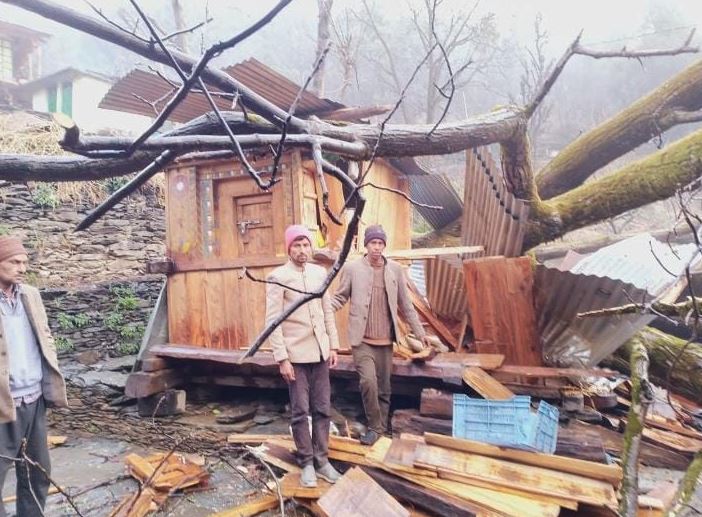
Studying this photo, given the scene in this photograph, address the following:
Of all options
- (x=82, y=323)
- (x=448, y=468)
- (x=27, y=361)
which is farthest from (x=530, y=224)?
(x=82, y=323)

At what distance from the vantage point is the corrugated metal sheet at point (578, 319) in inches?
190

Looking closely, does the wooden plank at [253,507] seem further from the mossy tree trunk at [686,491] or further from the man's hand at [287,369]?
the mossy tree trunk at [686,491]

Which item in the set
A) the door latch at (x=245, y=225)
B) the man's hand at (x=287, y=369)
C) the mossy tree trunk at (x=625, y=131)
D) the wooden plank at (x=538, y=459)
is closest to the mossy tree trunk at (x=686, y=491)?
the wooden plank at (x=538, y=459)

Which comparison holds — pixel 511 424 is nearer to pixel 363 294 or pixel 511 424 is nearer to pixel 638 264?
pixel 363 294

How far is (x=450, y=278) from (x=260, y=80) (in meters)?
3.40

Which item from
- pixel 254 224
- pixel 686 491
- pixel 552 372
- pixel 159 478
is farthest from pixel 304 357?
pixel 254 224

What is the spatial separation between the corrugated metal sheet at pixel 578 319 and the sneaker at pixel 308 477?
2.80m

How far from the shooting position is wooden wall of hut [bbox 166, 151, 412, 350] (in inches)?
256

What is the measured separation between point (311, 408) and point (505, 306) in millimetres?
2318

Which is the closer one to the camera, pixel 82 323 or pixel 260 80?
pixel 260 80

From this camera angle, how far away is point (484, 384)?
4.86 meters

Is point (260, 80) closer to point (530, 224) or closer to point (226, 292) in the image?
point (226, 292)

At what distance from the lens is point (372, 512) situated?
3.56m

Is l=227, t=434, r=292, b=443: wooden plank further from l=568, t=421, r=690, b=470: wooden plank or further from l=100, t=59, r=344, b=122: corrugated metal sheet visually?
l=100, t=59, r=344, b=122: corrugated metal sheet
